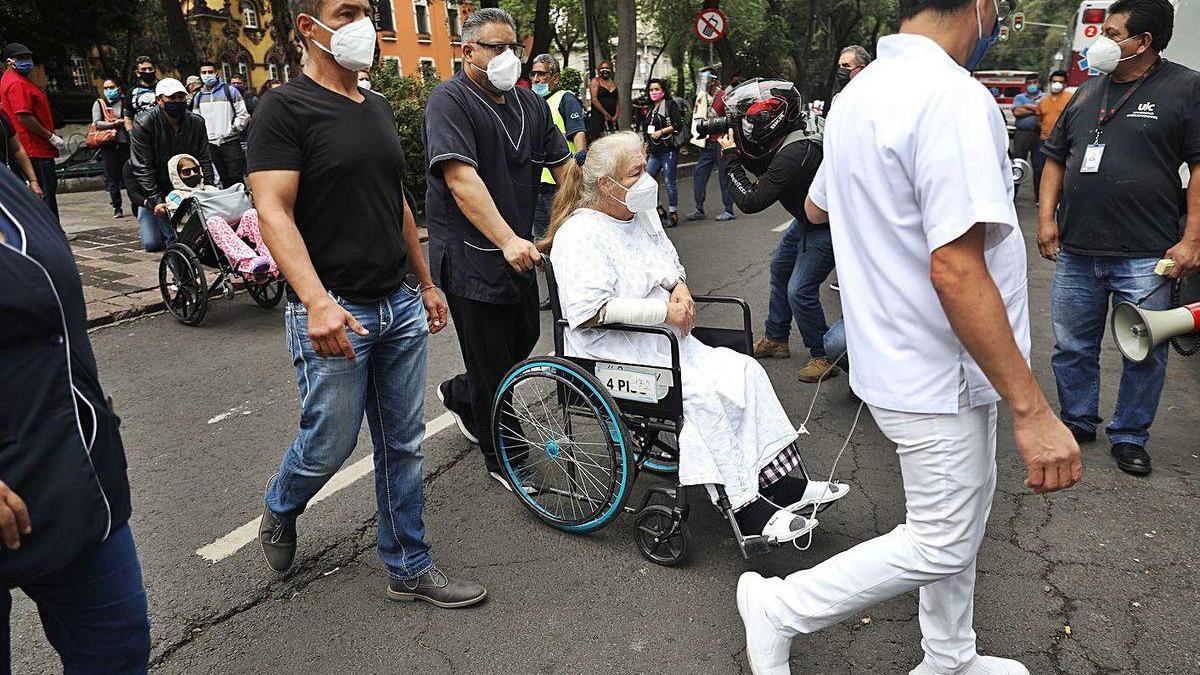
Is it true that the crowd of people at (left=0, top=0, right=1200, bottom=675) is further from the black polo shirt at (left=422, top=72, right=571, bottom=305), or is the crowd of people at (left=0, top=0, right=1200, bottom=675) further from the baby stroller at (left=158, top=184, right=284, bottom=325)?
the baby stroller at (left=158, top=184, right=284, bottom=325)

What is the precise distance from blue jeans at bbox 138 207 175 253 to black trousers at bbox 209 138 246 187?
2022 millimetres

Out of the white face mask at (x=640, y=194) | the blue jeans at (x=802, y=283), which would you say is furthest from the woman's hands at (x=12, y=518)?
the blue jeans at (x=802, y=283)

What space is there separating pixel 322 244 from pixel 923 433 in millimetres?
1803

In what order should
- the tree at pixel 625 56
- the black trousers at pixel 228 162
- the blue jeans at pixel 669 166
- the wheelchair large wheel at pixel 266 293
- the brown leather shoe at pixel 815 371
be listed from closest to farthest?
the brown leather shoe at pixel 815 371
the wheelchair large wheel at pixel 266 293
the black trousers at pixel 228 162
the blue jeans at pixel 669 166
the tree at pixel 625 56

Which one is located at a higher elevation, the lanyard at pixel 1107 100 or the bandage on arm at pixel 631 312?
the lanyard at pixel 1107 100

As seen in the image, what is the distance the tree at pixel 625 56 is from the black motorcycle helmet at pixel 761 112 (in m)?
10.7

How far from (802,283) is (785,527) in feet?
7.35

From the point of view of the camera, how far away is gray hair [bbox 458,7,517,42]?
11.5 ft

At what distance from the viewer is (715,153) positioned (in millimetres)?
11555

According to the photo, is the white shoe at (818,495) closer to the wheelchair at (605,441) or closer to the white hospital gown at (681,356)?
the wheelchair at (605,441)

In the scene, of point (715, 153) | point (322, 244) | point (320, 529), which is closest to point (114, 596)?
point (322, 244)

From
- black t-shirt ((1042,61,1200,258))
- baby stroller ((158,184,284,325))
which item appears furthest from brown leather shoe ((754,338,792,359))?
baby stroller ((158,184,284,325))

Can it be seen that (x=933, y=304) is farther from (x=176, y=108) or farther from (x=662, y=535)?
(x=176, y=108)

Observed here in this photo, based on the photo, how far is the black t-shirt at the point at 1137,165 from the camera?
3.48m
